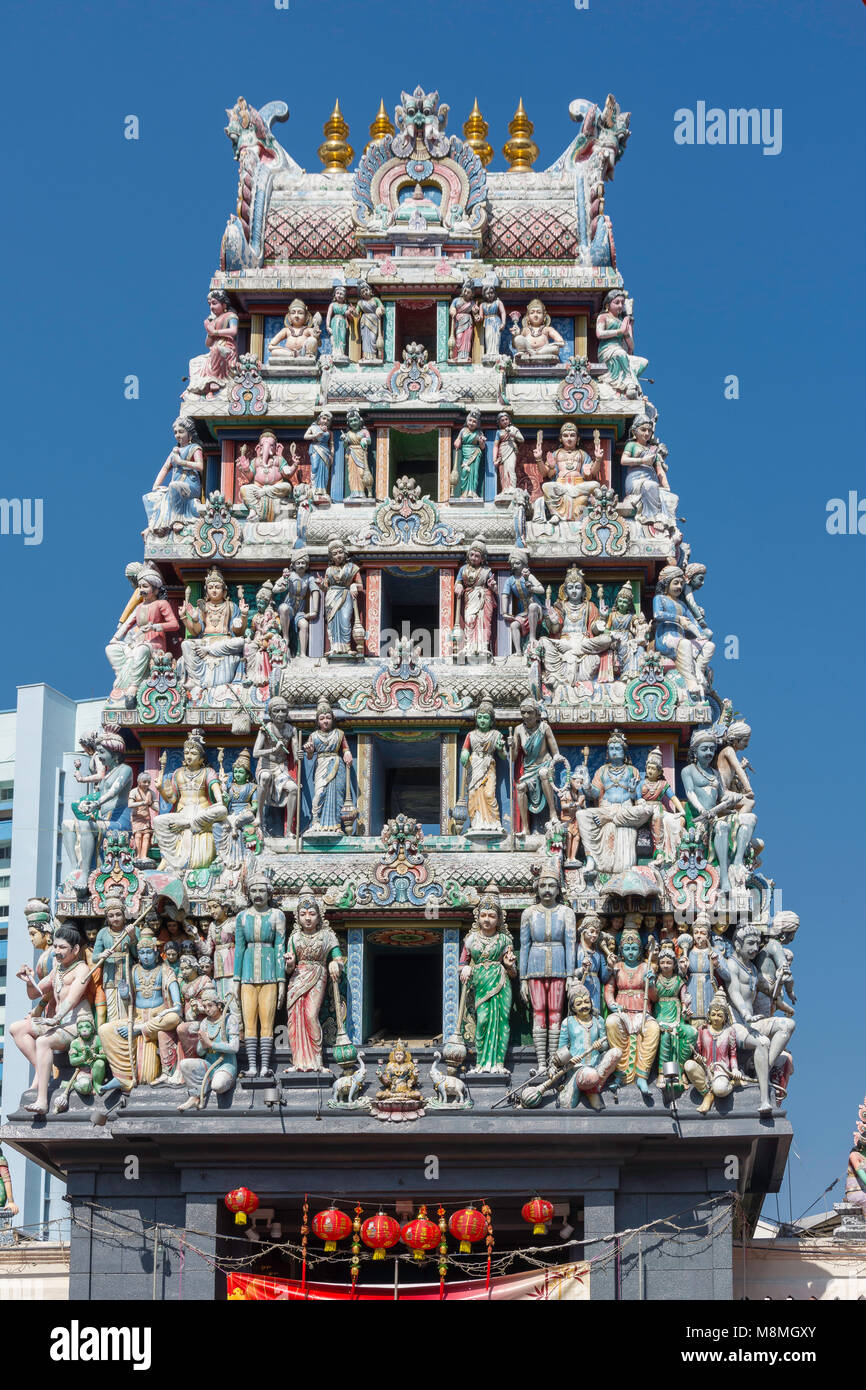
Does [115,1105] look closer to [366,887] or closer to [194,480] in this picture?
[366,887]

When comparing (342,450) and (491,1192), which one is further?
(342,450)

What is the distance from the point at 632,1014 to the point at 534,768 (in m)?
3.99

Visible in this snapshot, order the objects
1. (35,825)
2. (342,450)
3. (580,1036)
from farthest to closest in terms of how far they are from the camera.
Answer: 1. (35,825)
2. (342,450)
3. (580,1036)

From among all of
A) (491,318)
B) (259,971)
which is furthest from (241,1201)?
(491,318)

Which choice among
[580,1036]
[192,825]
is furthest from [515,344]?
[580,1036]

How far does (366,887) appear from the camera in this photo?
33625mm

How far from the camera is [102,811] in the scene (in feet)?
117

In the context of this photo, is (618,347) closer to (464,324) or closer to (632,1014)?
(464,324)

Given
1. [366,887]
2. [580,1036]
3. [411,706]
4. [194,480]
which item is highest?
[194,480]

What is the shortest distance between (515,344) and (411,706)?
7.49 metres

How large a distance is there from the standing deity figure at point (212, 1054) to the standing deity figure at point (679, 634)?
896cm

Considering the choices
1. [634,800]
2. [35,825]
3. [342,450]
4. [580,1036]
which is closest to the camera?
[580,1036]

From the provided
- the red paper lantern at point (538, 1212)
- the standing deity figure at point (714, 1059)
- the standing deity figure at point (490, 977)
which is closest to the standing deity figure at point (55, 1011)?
the standing deity figure at point (490, 977)

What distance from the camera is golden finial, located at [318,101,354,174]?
4225 centimetres
